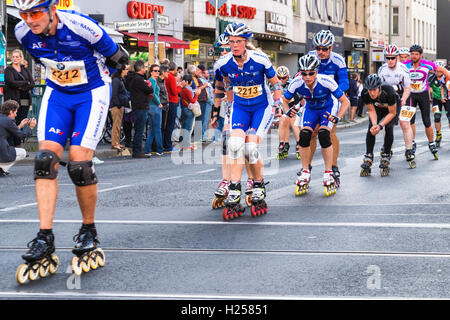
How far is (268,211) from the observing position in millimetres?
9195

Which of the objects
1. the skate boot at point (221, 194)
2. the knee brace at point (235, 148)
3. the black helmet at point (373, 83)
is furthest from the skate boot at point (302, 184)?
the black helmet at point (373, 83)

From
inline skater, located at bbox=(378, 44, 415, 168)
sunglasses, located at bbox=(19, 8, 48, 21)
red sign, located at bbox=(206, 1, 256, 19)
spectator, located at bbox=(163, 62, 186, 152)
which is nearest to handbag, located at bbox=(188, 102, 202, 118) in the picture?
spectator, located at bbox=(163, 62, 186, 152)

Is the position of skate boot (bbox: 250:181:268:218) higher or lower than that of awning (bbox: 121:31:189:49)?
lower

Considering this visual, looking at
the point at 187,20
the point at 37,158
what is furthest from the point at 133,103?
the point at 187,20

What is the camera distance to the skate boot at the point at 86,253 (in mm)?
5852

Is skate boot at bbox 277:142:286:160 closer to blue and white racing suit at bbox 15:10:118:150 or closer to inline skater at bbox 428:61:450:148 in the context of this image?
inline skater at bbox 428:61:450:148

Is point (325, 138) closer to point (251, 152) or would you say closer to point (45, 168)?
point (251, 152)

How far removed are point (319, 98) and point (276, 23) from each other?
36076 millimetres

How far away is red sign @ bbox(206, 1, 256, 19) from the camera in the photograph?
38531 mm

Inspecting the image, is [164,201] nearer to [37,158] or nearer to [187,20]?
[37,158]

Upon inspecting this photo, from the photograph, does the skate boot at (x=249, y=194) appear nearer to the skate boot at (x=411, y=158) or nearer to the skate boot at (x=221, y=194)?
the skate boot at (x=221, y=194)

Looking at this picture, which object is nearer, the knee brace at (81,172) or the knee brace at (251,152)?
the knee brace at (81,172)

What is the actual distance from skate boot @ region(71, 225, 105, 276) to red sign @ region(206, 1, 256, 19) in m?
33.0

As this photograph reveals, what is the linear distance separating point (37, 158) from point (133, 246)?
1.31m
